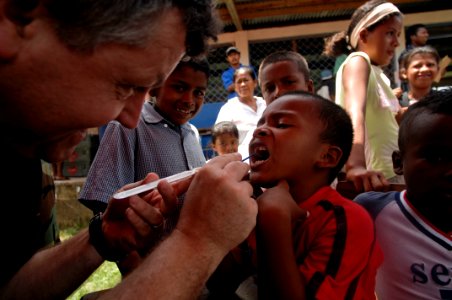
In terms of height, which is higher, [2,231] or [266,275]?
[2,231]

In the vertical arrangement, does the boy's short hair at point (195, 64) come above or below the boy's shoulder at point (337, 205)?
above

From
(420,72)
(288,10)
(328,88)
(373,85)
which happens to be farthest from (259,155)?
(288,10)

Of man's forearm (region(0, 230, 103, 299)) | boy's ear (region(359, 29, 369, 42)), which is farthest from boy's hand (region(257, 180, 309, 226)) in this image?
boy's ear (region(359, 29, 369, 42))

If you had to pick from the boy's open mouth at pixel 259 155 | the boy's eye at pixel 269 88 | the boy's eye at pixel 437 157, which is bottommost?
the boy's eye at pixel 437 157

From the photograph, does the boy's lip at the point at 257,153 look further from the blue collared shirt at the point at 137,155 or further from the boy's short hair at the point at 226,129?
the boy's short hair at the point at 226,129

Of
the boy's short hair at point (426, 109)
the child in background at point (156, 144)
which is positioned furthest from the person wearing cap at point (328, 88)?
the boy's short hair at point (426, 109)

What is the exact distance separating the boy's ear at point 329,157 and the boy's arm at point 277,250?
12.5 inches

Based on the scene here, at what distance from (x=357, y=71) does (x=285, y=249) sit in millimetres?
1459

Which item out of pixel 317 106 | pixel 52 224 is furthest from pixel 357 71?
pixel 52 224

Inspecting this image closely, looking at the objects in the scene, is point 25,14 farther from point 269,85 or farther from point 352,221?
point 269,85

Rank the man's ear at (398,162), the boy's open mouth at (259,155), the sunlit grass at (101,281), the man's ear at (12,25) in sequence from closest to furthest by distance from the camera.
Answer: the man's ear at (12,25) → the boy's open mouth at (259,155) → the man's ear at (398,162) → the sunlit grass at (101,281)

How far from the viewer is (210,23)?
1183 mm

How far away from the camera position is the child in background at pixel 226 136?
439cm

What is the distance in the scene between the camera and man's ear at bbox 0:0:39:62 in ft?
2.64
